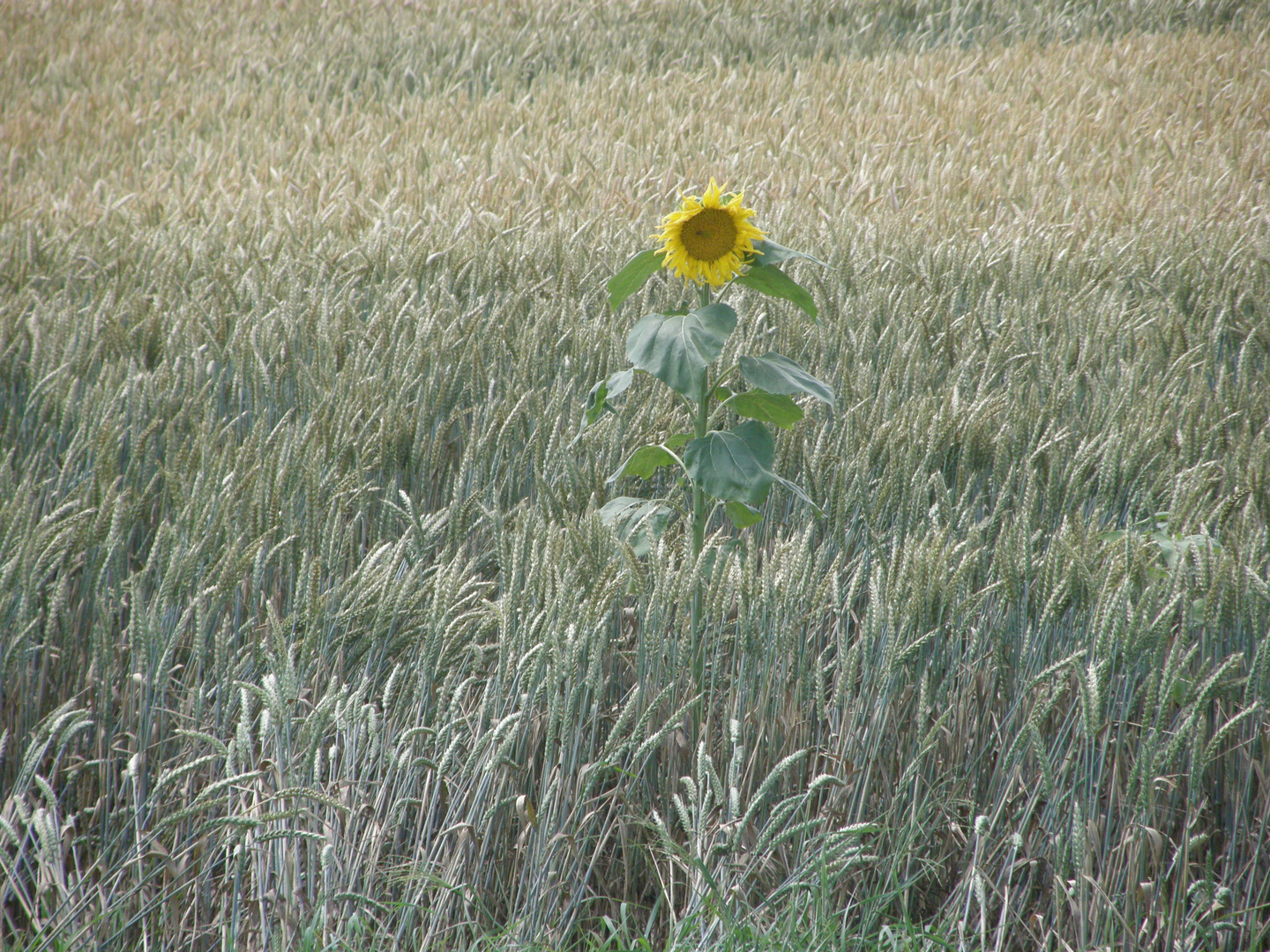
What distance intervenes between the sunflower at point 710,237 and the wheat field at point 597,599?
0.39 m

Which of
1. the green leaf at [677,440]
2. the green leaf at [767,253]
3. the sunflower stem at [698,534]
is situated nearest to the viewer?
the sunflower stem at [698,534]

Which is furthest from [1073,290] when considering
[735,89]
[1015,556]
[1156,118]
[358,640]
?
[735,89]

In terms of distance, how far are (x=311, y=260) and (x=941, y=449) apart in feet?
6.95

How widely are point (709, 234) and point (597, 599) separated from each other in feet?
1.90

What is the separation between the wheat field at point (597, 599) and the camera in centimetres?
104

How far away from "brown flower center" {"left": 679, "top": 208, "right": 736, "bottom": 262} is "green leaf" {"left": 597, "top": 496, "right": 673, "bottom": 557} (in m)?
0.38

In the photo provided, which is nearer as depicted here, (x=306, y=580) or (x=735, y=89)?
(x=306, y=580)

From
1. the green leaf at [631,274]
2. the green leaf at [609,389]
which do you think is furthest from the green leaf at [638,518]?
the green leaf at [631,274]

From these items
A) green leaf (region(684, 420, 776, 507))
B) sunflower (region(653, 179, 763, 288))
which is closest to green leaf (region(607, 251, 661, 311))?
sunflower (region(653, 179, 763, 288))

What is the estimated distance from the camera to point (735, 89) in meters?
6.23

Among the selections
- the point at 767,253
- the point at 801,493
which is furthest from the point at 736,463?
the point at 767,253

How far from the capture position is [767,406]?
1.42 m

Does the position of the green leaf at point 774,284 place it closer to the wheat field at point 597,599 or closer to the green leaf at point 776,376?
the green leaf at point 776,376

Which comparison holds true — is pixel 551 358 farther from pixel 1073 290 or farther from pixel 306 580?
pixel 1073 290
